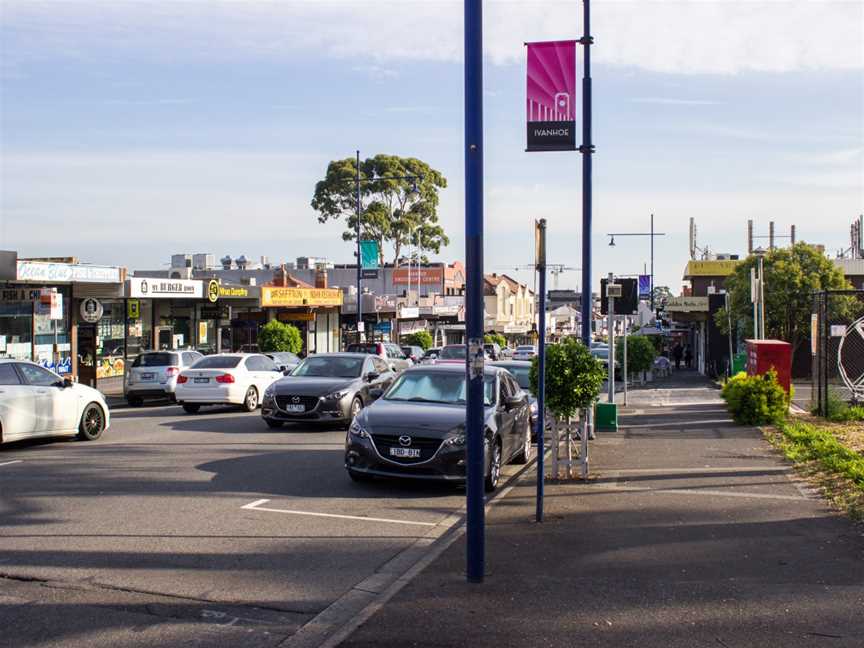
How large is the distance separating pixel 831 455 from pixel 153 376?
19035mm

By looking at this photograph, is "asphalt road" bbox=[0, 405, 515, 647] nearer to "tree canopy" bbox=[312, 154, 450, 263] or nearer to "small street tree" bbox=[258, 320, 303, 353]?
"small street tree" bbox=[258, 320, 303, 353]

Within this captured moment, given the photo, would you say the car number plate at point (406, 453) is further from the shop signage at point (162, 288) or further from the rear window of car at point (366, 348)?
the shop signage at point (162, 288)

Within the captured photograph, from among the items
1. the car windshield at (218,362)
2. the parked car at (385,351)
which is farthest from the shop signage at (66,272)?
the parked car at (385,351)

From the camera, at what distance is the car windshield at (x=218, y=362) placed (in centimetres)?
2294

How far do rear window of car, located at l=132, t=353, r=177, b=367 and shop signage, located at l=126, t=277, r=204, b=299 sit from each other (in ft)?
19.1

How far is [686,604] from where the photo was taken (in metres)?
6.75

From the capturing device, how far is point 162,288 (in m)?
34.6

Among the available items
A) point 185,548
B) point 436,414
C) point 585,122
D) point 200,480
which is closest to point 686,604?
point 185,548

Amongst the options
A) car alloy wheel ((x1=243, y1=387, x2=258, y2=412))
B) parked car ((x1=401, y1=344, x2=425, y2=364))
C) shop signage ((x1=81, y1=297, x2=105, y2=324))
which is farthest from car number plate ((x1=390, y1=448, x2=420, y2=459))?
parked car ((x1=401, y1=344, x2=425, y2=364))

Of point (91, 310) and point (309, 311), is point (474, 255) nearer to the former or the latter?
point (91, 310)

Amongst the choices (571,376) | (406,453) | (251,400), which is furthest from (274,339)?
(571,376)

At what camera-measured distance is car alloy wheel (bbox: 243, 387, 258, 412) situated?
23.0 m

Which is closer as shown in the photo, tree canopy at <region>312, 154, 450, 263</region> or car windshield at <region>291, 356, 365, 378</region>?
car windshield at <region>291, 356, 365, 378</region>

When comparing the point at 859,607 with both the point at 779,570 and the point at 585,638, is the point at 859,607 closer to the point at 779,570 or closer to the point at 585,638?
the point at 779,570
